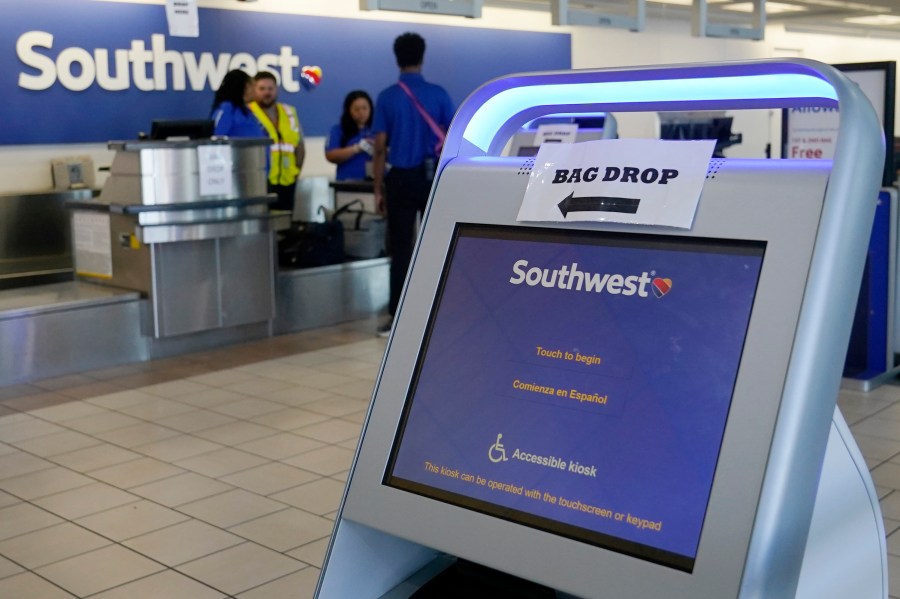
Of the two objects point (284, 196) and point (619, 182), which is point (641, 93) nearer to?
point (619, 182)

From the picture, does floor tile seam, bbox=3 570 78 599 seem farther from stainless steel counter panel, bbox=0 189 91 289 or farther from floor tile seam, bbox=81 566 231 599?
stainless steel counter panel, bbox=0 189 91 289

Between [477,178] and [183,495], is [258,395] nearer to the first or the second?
[183,495]

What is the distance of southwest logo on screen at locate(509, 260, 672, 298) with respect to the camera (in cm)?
127

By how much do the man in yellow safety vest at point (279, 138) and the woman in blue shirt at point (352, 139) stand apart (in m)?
0.49

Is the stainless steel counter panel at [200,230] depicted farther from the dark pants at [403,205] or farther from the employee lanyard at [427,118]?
the employee lanyard at [427,118]

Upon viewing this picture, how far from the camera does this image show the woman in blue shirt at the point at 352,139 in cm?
834

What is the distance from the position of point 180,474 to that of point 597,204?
9.99 ft

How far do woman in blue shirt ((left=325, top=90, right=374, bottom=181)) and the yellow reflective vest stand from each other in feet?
1.81

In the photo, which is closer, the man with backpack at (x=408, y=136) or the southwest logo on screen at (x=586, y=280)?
the southwest logo on screen at (x=586, y=280)

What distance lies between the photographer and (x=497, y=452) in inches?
52.8

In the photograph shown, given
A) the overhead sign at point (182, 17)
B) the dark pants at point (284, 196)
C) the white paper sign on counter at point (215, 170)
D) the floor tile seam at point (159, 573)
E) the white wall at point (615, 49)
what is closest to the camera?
the floor tile seam at point (159, 573)

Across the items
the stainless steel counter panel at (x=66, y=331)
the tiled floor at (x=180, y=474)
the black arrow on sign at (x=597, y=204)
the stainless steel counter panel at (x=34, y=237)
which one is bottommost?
the tiled floor at (x=180, y=474)

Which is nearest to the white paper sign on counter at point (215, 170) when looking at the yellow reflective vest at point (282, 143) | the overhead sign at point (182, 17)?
the overhead sign at point (182, 17)

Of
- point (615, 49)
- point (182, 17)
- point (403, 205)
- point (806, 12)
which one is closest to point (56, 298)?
point (182, 17)
